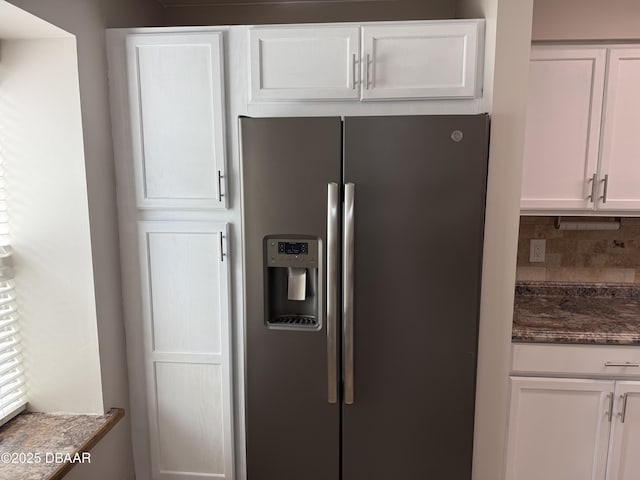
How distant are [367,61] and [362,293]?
88 cm

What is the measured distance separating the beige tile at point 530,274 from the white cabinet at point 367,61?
44.0 inches

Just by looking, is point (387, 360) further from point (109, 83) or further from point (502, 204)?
point (109, 83)

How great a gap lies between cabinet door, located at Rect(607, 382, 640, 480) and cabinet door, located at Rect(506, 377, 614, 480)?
3 cm

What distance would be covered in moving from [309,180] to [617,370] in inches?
58.8

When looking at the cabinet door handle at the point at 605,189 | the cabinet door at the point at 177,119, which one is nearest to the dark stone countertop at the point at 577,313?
the cabinet door handle at the point at 605,189

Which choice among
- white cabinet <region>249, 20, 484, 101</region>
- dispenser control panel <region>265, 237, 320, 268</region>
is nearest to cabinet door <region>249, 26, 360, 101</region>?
white cabinet <region>249, 20, 484, 101</region>

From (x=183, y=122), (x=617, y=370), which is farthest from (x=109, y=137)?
(x=617, y=370)

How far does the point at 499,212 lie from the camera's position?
150cm

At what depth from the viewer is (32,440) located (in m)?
1.42

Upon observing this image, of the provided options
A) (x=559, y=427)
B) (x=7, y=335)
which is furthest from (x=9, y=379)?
(x=559, y=427)

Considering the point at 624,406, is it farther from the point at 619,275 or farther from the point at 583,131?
the point at 583,131

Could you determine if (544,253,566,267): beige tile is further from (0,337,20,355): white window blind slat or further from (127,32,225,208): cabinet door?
(0,337,20,355): white window blind slat

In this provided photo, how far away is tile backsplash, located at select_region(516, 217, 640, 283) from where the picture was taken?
211 centimetres

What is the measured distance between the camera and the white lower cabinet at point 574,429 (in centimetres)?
164
